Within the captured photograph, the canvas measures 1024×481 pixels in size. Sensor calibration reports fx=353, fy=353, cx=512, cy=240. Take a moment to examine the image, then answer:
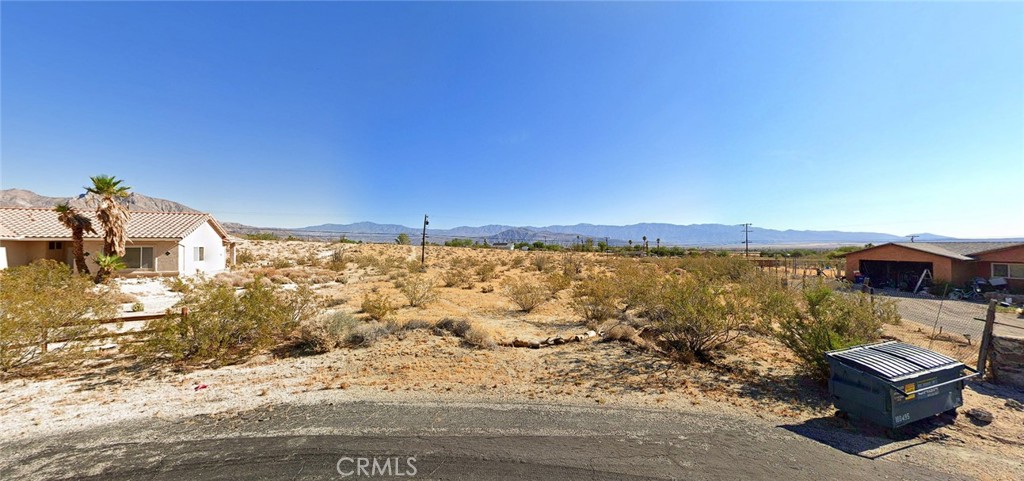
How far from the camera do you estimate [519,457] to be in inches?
174

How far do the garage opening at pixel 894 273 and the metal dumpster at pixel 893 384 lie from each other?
30000 mm

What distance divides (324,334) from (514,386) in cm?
506

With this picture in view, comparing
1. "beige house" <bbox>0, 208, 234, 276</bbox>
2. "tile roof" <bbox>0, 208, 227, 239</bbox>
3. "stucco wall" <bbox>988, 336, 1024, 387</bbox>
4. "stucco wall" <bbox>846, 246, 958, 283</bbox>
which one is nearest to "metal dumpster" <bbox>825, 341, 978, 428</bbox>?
"stucco wall" <bbox>988, 336, 1024, 387</bbox>

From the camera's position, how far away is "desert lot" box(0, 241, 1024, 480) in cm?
512

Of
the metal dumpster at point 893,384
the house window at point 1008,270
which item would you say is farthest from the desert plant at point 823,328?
the house window at point 1008,270

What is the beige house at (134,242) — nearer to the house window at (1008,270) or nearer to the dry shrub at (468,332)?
the dry shrub at (468,332)

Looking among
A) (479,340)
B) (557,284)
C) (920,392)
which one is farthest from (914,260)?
(479,340)

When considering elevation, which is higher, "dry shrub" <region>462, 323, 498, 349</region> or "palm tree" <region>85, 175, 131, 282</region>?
"palm tree" <region>85, 175, 131, 282</region>

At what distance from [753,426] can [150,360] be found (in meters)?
11.9

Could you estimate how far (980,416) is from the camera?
5.69m

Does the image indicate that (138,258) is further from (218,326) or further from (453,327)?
Answer: (453,327)

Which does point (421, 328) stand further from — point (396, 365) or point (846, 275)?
point (846, 275)

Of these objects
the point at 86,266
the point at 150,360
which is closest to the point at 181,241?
the point at 86,266

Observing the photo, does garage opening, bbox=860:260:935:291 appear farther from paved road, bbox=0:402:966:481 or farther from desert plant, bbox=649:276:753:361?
paved road, bbox=0:402:966:481
